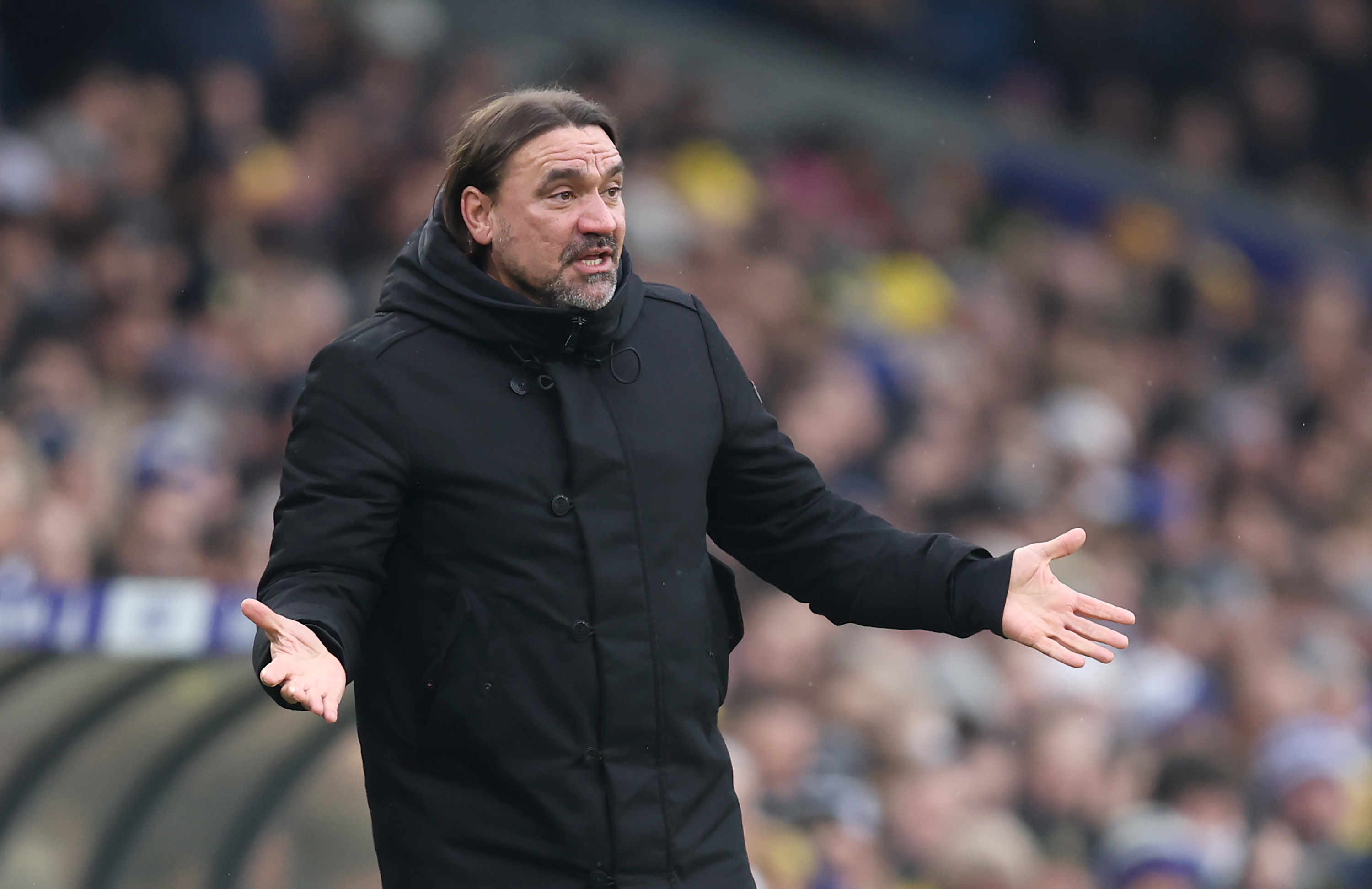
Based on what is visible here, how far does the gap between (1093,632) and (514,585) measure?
0.89 meters

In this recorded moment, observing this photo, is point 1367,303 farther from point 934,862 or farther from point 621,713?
point 621,713

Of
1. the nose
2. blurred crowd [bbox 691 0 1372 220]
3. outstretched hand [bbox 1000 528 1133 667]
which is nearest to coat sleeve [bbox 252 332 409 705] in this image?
the nose

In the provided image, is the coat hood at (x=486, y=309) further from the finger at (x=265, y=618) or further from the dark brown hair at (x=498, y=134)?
the finger at (x=265, y=618)

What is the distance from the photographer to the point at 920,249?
10797mm

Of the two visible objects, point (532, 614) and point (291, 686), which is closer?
point (291, 686)

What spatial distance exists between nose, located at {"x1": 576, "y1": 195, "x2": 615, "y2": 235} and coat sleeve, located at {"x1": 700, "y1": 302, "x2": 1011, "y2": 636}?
30 cm

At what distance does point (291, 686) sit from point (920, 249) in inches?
337

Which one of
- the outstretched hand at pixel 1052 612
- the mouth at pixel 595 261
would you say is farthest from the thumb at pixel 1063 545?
the mouth at pixel 595 261

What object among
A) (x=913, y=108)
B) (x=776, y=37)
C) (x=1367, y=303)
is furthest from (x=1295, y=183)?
(x=776, y=37)

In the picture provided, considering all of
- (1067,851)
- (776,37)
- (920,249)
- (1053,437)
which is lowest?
(1067,851)

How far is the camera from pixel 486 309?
2881mm

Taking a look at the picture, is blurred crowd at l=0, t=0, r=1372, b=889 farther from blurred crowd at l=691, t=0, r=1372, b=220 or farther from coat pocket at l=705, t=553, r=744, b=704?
coat pocket at l=705, t=553, r=744, b=704

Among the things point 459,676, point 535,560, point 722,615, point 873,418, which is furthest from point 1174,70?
point 459,676

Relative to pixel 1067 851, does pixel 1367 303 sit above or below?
above
